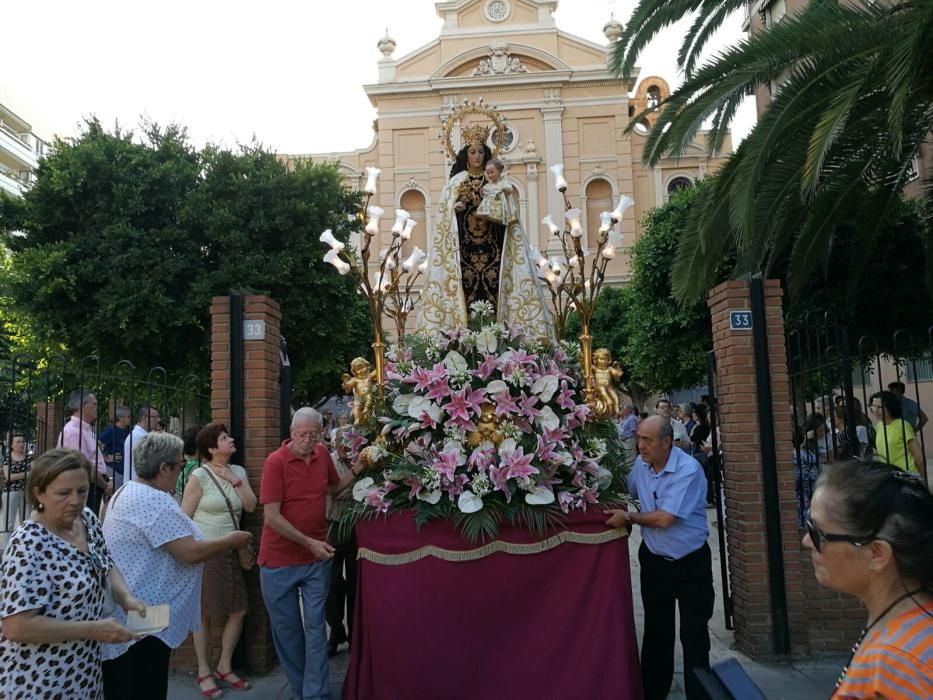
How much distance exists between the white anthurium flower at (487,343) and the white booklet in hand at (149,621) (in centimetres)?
251

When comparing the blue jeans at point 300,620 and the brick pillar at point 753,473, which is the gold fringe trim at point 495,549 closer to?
the blue jeans at point 300,620

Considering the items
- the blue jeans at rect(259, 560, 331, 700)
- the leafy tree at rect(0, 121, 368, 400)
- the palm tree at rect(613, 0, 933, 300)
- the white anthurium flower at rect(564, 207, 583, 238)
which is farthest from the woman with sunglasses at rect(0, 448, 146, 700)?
the leafy tree at rect(0, 121, 368, 400)

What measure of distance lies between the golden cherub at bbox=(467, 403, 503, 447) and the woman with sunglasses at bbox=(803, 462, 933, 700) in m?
2.99

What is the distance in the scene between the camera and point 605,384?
548cm

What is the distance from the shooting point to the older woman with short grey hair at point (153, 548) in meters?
3.86

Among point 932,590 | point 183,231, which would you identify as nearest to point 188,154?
point 183,231

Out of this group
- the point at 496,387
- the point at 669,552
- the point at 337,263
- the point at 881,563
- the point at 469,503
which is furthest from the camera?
the point at 337,263

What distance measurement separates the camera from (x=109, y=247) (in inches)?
640

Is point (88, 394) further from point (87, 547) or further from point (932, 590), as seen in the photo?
point (932, 590)

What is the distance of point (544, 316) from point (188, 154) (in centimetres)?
1425

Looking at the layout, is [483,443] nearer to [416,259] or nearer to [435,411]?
[435,411]

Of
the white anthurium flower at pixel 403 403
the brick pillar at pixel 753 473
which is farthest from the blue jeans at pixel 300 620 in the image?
the brick pillar at pixel 753 473

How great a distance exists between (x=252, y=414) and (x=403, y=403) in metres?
1.64

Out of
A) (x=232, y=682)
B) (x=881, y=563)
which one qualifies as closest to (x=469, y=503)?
(x=232, y=682)
